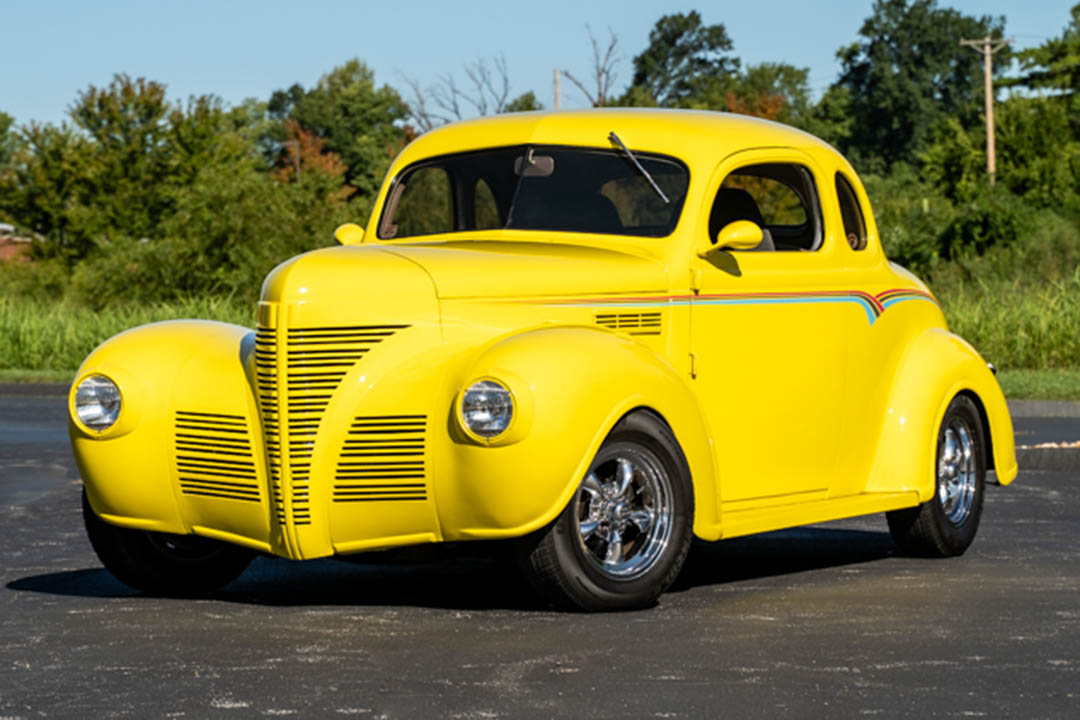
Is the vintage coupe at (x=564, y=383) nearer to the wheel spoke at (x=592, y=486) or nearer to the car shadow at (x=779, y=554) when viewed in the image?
the wheel spoke at (x=592, y=486)

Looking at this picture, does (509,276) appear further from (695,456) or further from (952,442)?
(952,442)

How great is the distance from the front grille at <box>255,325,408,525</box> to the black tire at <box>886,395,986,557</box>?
345 centimetres

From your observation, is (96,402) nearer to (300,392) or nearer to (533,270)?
(300,392)

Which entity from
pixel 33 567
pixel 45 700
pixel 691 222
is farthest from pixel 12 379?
pixel 45 700

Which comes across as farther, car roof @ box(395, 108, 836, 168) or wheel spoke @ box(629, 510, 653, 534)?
car roof @ box(395, 108, 836, 168)

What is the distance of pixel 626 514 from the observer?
753cm

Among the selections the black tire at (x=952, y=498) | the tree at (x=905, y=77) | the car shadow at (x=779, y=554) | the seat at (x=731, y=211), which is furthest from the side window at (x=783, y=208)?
the tree at (x=905, y=77)

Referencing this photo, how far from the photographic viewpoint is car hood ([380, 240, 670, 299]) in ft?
24.8

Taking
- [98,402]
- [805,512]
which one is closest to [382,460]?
[98,402]

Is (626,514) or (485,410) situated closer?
(485,410)

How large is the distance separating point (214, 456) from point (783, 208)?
12.9 feet

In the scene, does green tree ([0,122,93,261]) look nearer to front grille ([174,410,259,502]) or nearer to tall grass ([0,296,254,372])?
tall grass ([0,296,254,372])

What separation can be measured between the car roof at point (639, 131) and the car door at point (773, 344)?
0.31ft

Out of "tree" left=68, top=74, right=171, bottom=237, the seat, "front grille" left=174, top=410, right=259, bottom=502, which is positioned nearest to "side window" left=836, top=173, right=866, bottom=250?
the seat
